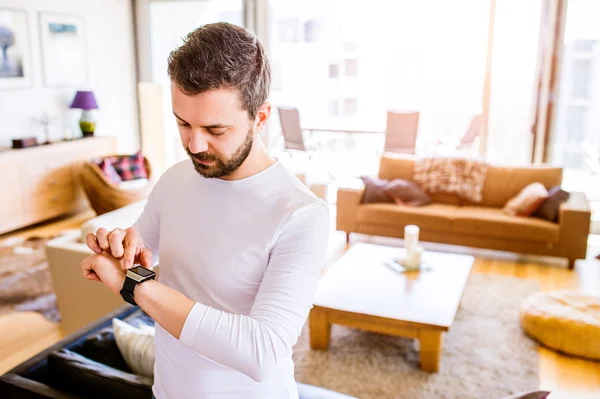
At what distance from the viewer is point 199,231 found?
44.0 inches

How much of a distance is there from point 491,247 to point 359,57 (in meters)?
3.06

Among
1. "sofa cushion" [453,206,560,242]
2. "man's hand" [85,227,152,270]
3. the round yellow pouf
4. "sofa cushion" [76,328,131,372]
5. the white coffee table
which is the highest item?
"man's hand" [85,227,152,270]

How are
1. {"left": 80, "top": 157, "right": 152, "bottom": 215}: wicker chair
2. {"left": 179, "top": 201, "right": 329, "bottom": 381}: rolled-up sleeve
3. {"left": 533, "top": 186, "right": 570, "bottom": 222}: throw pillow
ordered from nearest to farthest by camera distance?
{"left": 179, "top": 201, "right": 329, "bottom": 381}: rolled-up sleeve, {"left": 533, "top": 186, "right": 570, "bottom": 222}: throw pillow, {"left": 80, "top": 157, "right": 152, "bottom": 215}: wicker chair

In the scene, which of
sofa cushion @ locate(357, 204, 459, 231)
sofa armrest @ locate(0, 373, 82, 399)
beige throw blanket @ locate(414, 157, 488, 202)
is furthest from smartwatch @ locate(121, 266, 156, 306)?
beige throw blanket @ locate(414, 157, 488, 202)

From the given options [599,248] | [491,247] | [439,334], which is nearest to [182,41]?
[439,334]

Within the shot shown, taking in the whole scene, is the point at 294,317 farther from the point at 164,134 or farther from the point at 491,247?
the point at 164,134

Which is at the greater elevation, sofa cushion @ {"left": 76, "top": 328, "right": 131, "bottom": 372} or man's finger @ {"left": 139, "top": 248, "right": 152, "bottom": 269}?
man's finger @ {"left": 139, "top": 248, "right": 152, "bottom": 269}

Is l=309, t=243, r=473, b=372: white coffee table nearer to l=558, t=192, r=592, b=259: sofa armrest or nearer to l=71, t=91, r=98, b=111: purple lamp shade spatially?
l=558, t=192, r=592, b=259: sofa armrest

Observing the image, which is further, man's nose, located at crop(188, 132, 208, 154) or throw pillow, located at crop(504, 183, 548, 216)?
throw pillow, located at crop(504, 183, 548, 216)

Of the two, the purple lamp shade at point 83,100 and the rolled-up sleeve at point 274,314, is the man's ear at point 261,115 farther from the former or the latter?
the purple lamp shade at point 83,100

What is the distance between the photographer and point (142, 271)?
989 mm

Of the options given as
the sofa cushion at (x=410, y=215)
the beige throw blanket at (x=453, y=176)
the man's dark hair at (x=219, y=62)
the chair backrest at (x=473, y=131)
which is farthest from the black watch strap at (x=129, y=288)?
the chair backrest at (x=473, y=131)

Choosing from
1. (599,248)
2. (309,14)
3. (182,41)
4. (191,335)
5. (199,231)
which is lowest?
(599,248)

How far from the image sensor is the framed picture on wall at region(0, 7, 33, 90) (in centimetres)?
540
